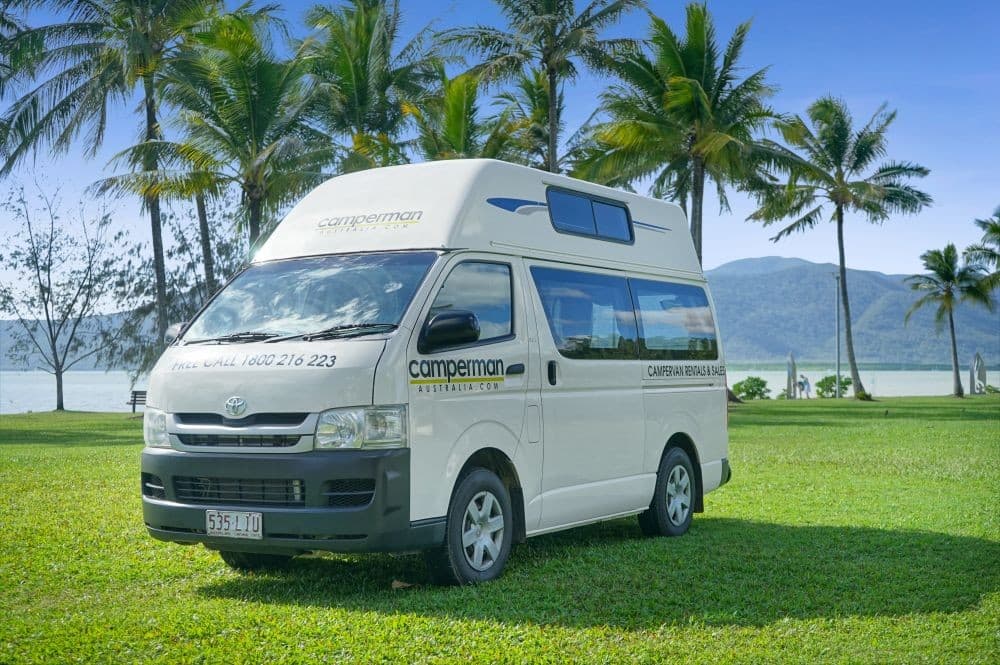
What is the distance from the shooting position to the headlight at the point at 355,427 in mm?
6906

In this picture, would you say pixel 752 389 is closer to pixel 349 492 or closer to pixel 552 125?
pixel 552 125

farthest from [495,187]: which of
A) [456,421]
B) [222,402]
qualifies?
[222,402]

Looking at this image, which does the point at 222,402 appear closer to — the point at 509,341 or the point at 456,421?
the point at 456,421

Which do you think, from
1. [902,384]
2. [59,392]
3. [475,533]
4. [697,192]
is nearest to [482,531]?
[475,533]

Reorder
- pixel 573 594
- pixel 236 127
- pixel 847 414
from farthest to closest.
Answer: pixel 847 414, pixel 236 127, pixel 573 594

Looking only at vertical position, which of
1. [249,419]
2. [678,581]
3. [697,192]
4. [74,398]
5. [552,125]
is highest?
[552,125]

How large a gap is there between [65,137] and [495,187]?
25751 mm

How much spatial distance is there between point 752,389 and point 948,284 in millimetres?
13401

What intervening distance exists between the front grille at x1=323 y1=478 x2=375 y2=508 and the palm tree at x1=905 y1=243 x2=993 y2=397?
53.2 metres

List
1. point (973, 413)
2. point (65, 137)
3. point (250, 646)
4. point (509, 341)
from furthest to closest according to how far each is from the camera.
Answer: point (973, 413), point (65, 137), point (509, 341), point (250, 646)

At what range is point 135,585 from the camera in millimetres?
7848

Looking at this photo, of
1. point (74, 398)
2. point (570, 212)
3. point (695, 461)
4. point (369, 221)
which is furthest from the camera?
point (74, 398)

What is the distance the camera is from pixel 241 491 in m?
7.16

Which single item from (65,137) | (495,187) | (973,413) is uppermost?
(65,137)
